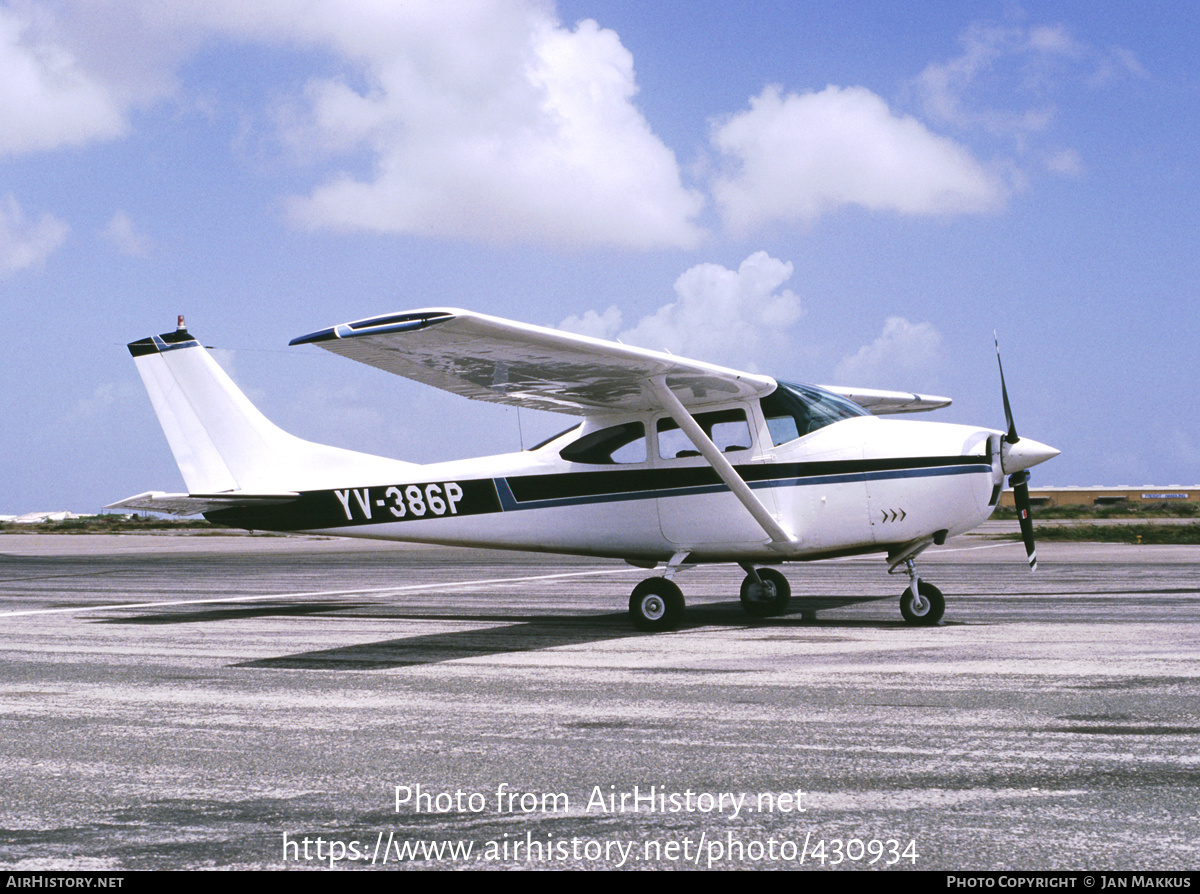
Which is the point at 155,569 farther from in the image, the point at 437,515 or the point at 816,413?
the point at 816,413

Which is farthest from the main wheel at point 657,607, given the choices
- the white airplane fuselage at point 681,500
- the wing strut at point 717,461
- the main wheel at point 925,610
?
the main wheel at point 925,610

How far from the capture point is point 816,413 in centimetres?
1160

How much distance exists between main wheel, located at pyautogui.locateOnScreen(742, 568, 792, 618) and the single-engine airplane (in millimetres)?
19

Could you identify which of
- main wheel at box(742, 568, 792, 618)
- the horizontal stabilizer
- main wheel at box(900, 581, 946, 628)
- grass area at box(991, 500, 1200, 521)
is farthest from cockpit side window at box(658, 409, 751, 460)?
grass area at box(991, 500, 1200, 521)

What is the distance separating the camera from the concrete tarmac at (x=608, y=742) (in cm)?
379

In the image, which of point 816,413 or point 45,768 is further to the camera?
point 816,413

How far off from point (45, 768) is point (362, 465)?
8.32 metres

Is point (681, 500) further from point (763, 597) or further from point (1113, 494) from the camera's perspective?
point (1113, 494)

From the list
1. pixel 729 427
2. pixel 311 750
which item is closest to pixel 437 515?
pixel 729 427

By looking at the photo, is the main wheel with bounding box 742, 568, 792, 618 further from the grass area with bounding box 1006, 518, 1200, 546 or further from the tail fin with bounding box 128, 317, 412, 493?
the grass area with bounding box 1006, 518, 1200, 546

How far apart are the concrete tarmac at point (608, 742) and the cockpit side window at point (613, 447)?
1961mm

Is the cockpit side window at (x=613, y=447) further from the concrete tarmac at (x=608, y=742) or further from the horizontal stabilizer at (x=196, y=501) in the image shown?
the horizontal stabilizer at (x=196, y=501)

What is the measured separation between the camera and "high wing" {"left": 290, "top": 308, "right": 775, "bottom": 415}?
825 cm

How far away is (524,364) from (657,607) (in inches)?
120
